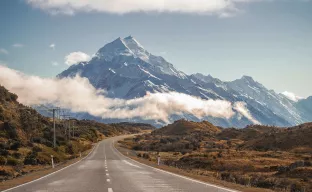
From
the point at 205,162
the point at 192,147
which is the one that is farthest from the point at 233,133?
the point at 205,162

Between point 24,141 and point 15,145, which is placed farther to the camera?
point 24,141

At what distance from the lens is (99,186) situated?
734 inches

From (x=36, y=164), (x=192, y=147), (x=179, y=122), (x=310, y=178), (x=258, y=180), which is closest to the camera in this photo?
(x=258, y=180)

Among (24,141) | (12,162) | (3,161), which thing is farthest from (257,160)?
(24,141)

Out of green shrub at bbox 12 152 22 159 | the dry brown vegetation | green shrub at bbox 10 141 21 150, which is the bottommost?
the dry brown vegetation

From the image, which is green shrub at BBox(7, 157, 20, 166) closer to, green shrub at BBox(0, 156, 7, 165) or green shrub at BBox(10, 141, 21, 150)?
green shrub at BBox(0, 156, 7, 165)

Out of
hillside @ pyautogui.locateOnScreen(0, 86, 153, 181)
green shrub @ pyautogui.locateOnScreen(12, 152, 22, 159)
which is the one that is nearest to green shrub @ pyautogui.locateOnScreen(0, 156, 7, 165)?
hillside @ pyautogui.locateOnScreen(0, 86, 153, 181)

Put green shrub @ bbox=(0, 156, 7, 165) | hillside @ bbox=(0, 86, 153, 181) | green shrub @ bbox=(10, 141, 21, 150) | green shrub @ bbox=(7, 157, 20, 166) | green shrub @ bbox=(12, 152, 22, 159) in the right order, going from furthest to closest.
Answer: green shrub @ bbox=(10, 141, 21, 150), green shrub @ bbox=(12, 152, 22, 159), hillside @ bbox=(0, 86, 153, 181), green shrub @ bbox=(7, 157, 20, 166), green shrub @ bbox=(0, 156, 7, 165)

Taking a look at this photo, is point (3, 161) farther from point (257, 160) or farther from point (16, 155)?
point (257, 160)

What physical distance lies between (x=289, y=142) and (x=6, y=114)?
187 ft

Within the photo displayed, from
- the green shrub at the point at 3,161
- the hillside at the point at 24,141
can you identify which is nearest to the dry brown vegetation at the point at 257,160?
the hillside at the point at 24,141

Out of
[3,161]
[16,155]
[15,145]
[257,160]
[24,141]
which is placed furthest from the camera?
[24,141]

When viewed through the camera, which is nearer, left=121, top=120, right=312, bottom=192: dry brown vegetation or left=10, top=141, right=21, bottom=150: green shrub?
left=121, top=120, right=312, bottom=192: dry brown vegetation

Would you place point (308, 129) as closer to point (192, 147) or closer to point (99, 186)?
point (192, 147)
